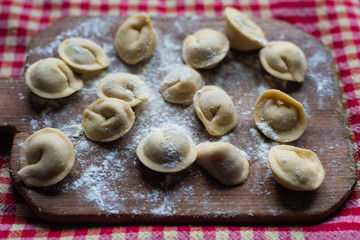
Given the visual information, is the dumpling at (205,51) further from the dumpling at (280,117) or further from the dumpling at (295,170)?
the dumpling at (295,170)

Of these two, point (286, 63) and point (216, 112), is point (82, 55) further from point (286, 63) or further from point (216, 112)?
point (286, 63)

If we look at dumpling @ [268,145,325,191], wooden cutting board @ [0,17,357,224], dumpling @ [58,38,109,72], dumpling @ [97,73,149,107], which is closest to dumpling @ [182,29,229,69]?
wooden cutting board @ [0,17,357,224]

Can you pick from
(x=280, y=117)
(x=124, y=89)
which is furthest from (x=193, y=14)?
(x=280, y=117)

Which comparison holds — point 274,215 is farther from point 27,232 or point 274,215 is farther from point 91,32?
point 91,32

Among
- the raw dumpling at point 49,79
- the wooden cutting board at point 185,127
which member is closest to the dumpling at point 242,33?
the wooden cutting board at point 185,127

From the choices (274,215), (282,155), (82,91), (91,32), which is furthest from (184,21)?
(274,215)
